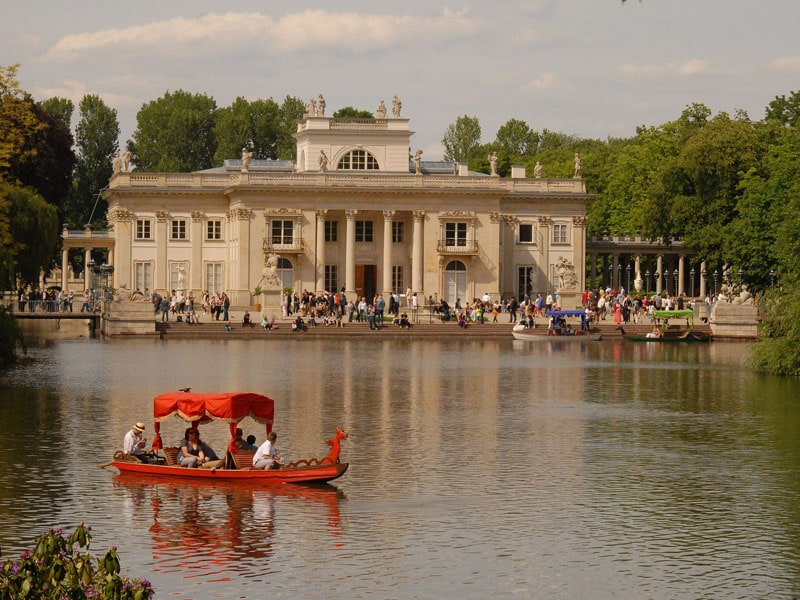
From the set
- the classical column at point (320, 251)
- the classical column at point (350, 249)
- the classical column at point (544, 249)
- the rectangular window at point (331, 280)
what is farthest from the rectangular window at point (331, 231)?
the classical column at point (544, 249)

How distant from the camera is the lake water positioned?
21.0 meters

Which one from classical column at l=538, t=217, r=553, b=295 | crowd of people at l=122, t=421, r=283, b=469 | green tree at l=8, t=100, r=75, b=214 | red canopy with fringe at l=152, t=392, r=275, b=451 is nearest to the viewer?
crowd of people at l=122, t=421, r=283, b=469

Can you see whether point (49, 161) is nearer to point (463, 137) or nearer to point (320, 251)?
point (320, 251)

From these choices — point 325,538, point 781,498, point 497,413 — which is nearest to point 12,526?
point 325,538

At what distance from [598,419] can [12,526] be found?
61.1ft

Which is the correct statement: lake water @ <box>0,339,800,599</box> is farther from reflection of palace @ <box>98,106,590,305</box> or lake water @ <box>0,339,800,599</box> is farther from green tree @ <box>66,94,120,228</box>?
green tree @ <box>66,94,120,228</box>

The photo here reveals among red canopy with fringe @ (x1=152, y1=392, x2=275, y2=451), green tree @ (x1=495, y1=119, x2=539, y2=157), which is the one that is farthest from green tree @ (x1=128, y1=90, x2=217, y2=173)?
red canopy with fringe @ (x1=152, y1=392, x2=275, y2=451)

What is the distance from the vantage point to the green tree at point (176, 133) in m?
134

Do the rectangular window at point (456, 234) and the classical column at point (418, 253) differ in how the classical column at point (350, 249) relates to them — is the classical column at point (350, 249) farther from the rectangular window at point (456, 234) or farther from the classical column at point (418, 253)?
the rectangular window at point (456, 234)

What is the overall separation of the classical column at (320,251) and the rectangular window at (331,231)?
1.37m

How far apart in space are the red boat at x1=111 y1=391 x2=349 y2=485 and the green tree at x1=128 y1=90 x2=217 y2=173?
105161mm

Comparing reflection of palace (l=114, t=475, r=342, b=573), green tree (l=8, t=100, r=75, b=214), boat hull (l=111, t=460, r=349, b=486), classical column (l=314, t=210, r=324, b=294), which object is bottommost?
reflection of palace (l=114, t=475, r=342, b=573)

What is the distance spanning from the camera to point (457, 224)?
93125mm

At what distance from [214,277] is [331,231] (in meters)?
8.08
